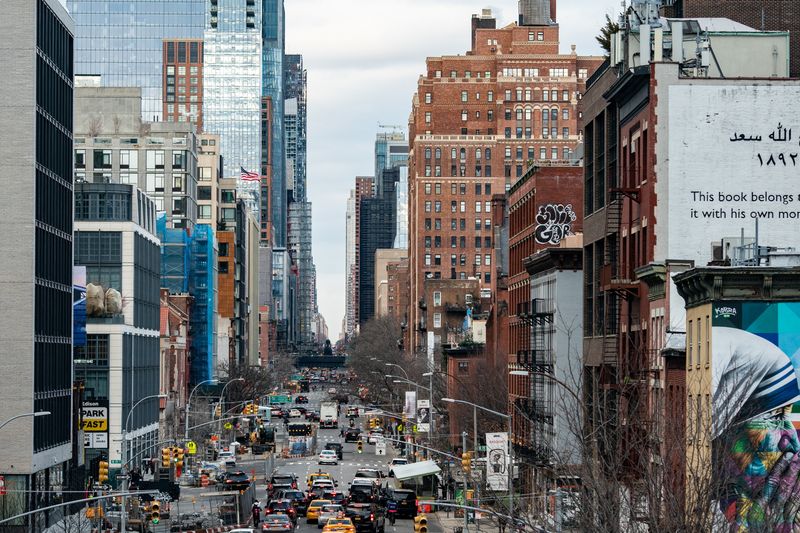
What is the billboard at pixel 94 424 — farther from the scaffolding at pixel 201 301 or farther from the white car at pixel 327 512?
the scaffolding at pixel 201 301

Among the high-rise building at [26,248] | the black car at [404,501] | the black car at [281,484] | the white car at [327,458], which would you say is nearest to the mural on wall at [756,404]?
the high-rise building at [26,248]

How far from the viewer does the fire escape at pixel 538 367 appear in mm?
89650

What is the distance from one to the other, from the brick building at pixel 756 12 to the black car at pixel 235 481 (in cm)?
4135

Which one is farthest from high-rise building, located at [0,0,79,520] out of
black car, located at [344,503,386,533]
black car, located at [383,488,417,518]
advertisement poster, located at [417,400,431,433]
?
Result: advertisement poster, located at [417,400,431,433]

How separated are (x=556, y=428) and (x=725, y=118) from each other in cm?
2936

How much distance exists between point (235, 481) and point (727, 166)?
5097cm

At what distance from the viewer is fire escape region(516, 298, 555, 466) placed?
294 feet

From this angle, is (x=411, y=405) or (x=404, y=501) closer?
(x=404, y=501)

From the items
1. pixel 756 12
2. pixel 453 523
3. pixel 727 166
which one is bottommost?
pixel 453 523

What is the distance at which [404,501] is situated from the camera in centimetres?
9450

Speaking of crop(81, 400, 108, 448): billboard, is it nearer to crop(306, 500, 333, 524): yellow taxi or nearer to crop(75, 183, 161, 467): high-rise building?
crop(75, 183, 161, 467): high-rise building

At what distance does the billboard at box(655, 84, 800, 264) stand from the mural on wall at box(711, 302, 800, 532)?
1028 cm

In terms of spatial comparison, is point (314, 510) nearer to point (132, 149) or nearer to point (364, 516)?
point (364, 516)

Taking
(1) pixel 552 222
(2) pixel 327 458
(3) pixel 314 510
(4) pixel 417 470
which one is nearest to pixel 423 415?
(2) pixel 327 458
